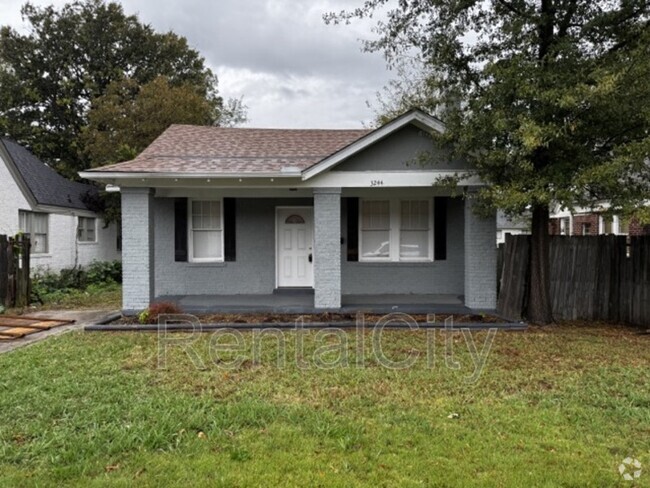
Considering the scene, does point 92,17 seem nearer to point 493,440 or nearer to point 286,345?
point 286,345

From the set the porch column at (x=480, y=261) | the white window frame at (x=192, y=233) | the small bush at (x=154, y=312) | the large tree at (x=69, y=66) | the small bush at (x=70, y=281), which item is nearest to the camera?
the small bush at (x=154, y=312)

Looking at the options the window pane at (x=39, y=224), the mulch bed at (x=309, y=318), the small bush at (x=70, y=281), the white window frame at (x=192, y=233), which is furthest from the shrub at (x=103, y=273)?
the mulch bed at (x=309, y=318)

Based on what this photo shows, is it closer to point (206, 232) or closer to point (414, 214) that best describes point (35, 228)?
point (206, 232)

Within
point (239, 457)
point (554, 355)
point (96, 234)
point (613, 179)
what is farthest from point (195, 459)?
point (96, 234)

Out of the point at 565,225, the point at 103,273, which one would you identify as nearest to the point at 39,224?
the point at 103,273

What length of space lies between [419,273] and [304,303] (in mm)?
3207

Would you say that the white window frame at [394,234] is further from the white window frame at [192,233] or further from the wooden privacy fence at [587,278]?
the white window frame at [192,233]

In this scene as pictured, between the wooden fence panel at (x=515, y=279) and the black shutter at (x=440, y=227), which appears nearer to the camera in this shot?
the wooden fence panel at (x=515, y=279)

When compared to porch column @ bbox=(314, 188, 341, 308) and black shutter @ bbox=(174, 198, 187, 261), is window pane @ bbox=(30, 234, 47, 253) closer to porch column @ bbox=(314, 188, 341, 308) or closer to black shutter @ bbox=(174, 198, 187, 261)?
black shutter @ bbox=(174, 198, 187, 261)

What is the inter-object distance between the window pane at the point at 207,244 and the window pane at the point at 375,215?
3.76m

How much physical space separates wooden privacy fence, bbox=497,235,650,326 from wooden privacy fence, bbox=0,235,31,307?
11.7 meters

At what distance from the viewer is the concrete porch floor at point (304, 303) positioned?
33.9 ft

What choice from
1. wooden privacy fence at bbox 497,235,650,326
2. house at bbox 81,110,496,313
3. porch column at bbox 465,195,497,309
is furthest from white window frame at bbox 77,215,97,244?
wooden privacy fence at bbox 497,235,650,326

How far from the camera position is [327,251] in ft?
34.0
